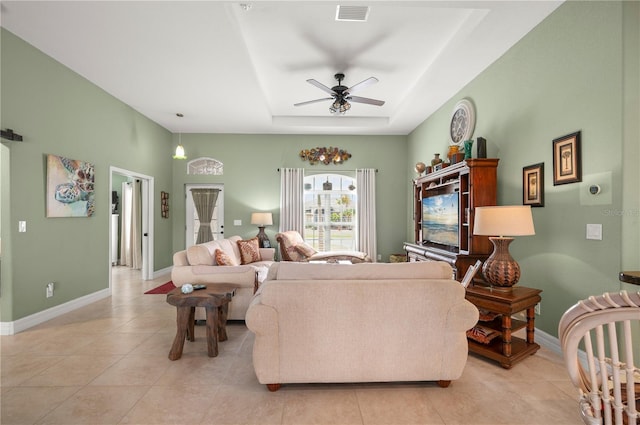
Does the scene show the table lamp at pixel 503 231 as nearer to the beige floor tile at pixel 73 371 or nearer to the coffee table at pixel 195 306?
the coffee table at pixel 195 306

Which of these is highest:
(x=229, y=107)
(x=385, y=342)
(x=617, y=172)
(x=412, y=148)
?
(x=229, y=107)

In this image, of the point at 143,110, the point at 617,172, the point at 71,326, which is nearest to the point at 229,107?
the point at 143,110

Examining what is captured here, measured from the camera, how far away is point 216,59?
12.0ft

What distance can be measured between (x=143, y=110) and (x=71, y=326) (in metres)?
3.64

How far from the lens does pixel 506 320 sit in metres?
2.46

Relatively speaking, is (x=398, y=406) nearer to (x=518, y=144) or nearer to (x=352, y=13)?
(x=518, y=144)

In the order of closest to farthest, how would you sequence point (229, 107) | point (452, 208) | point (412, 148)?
point (452, 208)
point (229, 107)
point (412, 148)

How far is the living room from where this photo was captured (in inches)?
90.6

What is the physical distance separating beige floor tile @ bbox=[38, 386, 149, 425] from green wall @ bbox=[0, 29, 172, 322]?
1.89m

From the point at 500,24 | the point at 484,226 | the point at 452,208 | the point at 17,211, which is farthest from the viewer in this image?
the point at 452,208

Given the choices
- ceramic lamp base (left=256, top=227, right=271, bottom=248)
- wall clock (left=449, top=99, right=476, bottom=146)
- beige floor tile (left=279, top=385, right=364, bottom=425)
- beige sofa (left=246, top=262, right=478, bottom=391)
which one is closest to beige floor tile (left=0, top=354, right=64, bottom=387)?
beige sofa (left=246, top=262, right=478, bottom=391)

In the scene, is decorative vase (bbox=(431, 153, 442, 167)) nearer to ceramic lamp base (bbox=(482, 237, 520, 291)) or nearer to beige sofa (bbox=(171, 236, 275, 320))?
ceramic lamp base (bbox=(482, 237, 520, 291))

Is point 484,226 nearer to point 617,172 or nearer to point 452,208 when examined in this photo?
point 617,172

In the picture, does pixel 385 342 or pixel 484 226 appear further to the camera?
pixel 484 226
